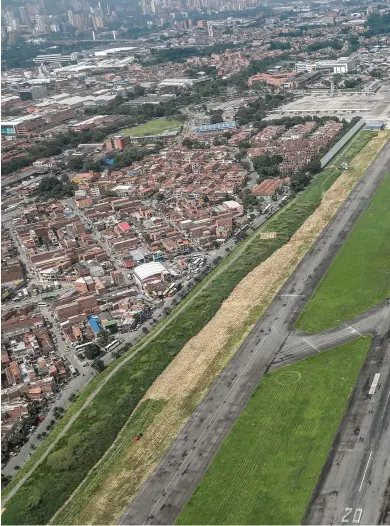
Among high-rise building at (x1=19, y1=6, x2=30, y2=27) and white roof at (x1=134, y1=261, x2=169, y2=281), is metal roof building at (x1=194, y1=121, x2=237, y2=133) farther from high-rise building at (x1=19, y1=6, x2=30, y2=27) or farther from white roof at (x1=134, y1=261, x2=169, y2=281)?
high-rise building at (x1=19, y1=6, x2=30, y2=27)

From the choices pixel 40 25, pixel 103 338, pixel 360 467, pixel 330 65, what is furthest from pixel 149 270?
pixel 40 25

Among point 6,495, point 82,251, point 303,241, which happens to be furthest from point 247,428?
point 82,251

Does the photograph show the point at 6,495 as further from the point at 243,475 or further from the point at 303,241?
the point at 303,241

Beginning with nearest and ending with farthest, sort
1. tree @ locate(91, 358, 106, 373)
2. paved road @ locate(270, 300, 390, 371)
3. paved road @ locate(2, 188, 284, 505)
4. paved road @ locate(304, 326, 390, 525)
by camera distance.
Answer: paved road @ locate(304, 326, 390, 525) < paved road @ locate(2, 188, 284, 505) < paved road @ locate(270, 300, 390, 371) < tree @ locate(91, 358, 106, 373)

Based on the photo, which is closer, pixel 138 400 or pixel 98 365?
pixel 138 400

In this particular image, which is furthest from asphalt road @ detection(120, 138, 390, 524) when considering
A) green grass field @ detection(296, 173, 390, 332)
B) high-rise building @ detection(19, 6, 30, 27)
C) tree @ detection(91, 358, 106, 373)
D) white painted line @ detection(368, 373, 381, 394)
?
high-rise building @ detection(19, 6, 30, 27)

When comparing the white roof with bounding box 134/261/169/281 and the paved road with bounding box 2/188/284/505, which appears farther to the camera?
the white roof with bounding box 134/261/169/281

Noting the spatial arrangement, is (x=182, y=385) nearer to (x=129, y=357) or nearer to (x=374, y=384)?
(x=129, y=357)
